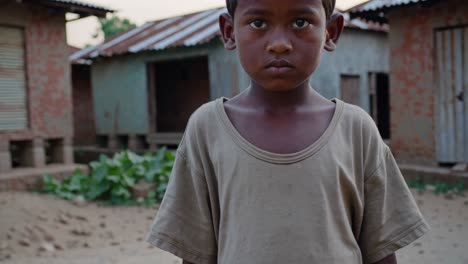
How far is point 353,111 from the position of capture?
137cm

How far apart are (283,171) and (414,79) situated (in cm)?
697

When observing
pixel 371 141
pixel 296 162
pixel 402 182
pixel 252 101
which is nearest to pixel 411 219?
pixel 402 182

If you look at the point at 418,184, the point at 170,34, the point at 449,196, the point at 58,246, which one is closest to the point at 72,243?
the point at 58,246

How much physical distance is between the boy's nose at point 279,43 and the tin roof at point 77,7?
675cm

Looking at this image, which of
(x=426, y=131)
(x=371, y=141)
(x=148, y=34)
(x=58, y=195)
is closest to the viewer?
(x=371, y=141)

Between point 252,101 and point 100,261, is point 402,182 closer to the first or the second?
point 252,101

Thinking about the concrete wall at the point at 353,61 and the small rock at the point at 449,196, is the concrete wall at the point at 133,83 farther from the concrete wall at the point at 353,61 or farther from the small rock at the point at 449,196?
the small rock at the point at 449,196

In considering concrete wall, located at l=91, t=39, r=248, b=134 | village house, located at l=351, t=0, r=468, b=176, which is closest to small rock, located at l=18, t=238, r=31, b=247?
concrete wall, located at l=91, t=39, r=248, b=134

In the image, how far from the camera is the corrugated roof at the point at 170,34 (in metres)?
9.60

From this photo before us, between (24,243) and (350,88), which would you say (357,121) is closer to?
(24,243)

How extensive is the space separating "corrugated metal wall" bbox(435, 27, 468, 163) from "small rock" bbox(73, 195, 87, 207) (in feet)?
17.1

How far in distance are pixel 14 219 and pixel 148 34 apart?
7216mm

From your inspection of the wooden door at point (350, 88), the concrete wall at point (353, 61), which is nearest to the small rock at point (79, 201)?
the concrete wall at point (353, 61)

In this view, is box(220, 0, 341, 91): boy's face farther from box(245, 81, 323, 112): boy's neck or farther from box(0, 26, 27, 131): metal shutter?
box(0, 26, 27, 131): metal shutter
